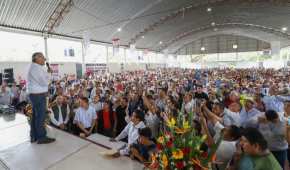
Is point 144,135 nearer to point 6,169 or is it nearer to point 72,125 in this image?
point 6,169

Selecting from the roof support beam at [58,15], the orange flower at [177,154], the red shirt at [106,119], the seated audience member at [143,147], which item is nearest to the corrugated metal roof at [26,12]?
the roof support beam at [58,15]

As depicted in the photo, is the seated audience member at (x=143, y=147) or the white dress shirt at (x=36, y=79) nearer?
the seated audience member at (x=143, y=147)

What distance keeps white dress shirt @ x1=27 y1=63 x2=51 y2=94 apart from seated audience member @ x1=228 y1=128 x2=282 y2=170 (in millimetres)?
2855

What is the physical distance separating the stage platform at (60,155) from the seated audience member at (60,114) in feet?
2.71

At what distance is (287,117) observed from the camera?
427 cm

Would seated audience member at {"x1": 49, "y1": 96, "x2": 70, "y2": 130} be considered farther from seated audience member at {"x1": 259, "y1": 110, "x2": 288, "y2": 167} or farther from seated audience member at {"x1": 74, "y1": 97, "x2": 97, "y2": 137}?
seated audience member at {"x1": 259, "y1": 110, "x2": 288, "y2": 167}

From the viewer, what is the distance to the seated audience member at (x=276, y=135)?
3465 millimetres

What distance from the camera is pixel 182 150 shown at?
1.56 meters

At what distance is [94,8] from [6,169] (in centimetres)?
1457

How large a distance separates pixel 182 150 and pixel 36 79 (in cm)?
257

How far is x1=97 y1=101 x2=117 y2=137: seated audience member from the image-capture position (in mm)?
5309

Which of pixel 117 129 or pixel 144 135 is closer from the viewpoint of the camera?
pixel 144 135

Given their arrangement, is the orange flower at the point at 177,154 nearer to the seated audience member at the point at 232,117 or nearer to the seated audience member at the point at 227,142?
the seated audience member at the point at 227,142

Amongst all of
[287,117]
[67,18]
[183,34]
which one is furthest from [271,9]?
[287,117]
